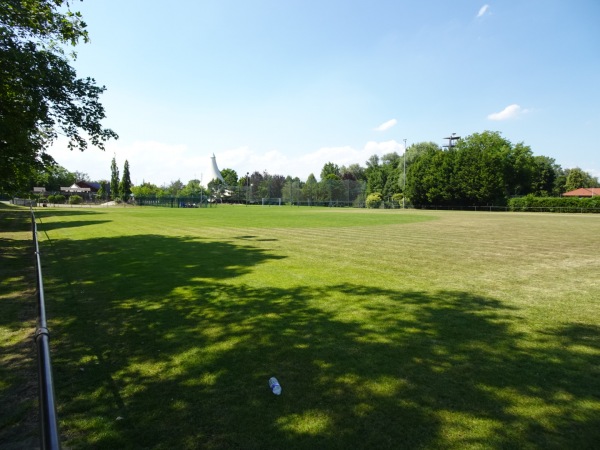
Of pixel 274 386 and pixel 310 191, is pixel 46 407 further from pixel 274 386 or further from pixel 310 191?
pixel 310 191

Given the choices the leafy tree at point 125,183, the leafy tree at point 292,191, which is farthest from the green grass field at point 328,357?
the leafy tree at point 292,191

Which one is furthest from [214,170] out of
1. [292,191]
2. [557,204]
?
[557,204]

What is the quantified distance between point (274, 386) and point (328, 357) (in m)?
0.93

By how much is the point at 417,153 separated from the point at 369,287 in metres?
94.2

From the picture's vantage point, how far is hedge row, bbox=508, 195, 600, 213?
49625mm

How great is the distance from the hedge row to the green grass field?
52.6m

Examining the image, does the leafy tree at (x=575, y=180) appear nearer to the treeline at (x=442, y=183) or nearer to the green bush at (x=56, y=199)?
the treeline at (x=442, y=183)

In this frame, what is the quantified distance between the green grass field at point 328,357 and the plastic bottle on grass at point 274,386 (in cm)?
9

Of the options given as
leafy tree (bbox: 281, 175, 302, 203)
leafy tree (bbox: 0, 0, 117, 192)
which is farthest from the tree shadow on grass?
leafy tree (bbox: 281, 175, 302, 203)

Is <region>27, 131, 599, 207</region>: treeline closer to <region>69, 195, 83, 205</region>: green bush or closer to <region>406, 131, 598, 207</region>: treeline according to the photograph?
<region>406, 131, 598, 207</region>: treeline

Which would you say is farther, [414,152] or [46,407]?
[414,152]

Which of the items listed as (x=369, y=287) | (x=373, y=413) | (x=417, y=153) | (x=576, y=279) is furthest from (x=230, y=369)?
(x=417, y=153)

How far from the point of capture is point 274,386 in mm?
3664

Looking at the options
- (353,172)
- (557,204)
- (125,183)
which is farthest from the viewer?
(353,172)
